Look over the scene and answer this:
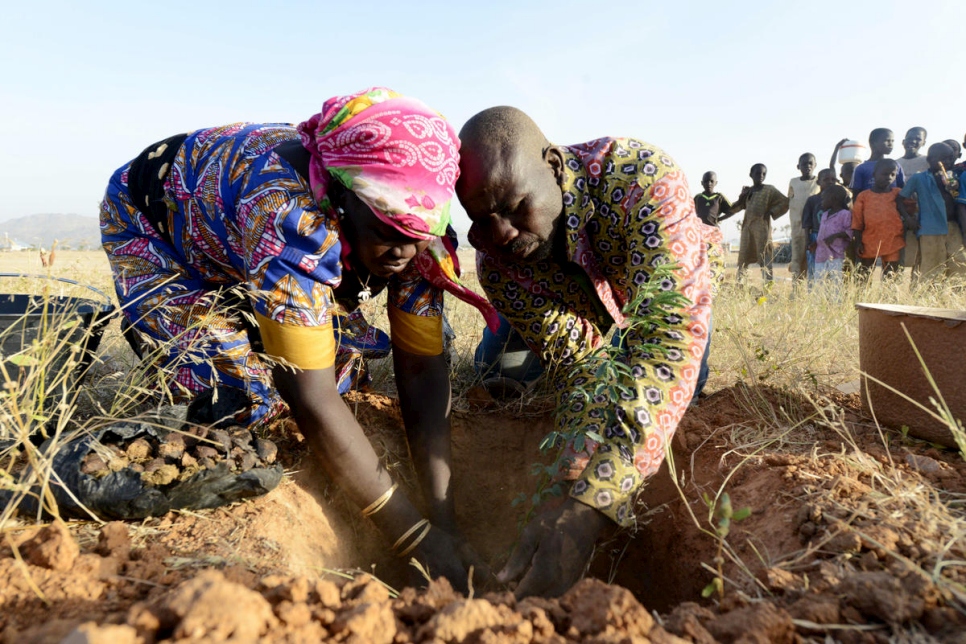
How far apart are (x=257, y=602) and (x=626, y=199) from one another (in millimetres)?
1704

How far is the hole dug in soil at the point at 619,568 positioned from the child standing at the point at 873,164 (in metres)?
5.42

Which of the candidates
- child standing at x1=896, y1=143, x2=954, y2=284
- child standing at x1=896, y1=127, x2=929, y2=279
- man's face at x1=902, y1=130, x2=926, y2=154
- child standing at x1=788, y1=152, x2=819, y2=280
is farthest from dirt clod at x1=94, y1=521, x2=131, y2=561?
man's face at x1=902, y1=130, x2=926, y2=154

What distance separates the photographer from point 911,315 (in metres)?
2.09

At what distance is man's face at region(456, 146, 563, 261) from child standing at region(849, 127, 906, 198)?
588 centimetres

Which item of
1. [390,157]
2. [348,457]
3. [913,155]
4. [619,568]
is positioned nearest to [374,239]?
[390,157]

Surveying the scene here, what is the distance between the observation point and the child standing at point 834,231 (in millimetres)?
6469

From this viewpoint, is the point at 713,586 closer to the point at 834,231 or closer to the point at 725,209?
the point at 834,231

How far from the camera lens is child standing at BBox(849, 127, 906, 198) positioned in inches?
265

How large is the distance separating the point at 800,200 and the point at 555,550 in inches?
301

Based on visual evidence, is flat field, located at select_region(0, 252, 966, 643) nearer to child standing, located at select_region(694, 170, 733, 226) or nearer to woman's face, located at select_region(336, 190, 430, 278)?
woman's face, located at select_region(336, 190, 430, 278)

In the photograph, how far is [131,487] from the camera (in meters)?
1.71

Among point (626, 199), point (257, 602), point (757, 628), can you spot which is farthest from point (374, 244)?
point (757, 628)

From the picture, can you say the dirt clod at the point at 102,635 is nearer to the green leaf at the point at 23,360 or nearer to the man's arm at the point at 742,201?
the green leaf at the point at 23,360

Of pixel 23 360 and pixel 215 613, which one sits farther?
pixel 23 360
